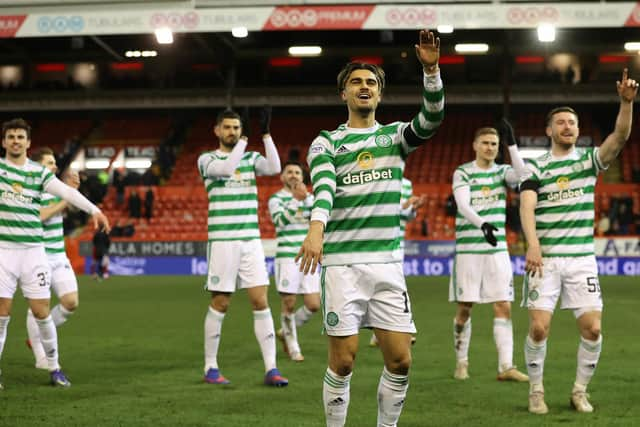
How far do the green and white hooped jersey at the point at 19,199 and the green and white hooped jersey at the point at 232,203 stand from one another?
1.36 metres

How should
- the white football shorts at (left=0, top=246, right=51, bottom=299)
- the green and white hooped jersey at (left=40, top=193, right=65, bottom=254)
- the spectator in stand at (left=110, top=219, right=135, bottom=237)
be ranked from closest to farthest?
the white football shorts at (left=0, top=246, right=51, bottom=299) → the green and white hooped jersey at (left=40, top=193, right=65, bottom=254) → the spectator in stand at (left=110, top=219, right=135, bottom=237)

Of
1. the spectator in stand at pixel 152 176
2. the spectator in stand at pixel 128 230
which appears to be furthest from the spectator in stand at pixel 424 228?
the spectator in stand at pixel 152 176

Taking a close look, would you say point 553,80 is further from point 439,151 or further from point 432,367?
point 432,367

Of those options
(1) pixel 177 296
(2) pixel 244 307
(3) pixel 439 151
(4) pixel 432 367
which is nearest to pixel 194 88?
(3) pixel 439 151

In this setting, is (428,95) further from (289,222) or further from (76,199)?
(289,222)

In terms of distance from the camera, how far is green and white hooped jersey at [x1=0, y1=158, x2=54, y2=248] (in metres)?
7.00

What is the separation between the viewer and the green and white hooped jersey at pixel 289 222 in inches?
348

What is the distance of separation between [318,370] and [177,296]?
8929 millimetres

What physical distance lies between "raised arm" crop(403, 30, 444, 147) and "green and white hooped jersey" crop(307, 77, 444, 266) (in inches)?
2.2

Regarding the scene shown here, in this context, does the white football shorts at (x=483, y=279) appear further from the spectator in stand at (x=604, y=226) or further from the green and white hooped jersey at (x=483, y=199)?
the spectator in stand at (x=604, y=226)

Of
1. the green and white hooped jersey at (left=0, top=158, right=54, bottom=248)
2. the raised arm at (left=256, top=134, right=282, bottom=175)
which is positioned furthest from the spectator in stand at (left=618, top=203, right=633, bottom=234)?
the green and white hooped jersey at (left=0, top=158, right=54, bottom=248)

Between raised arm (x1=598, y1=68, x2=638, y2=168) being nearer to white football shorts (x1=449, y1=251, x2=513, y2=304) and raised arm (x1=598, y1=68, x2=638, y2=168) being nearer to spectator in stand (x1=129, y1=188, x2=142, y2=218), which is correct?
white football shorts (x1=449, y1=251, x2=513, y2=304)

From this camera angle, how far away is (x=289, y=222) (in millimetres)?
8820

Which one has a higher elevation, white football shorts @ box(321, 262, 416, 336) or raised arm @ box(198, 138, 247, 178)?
raised arm @ box(198, 138, 247, 178)
